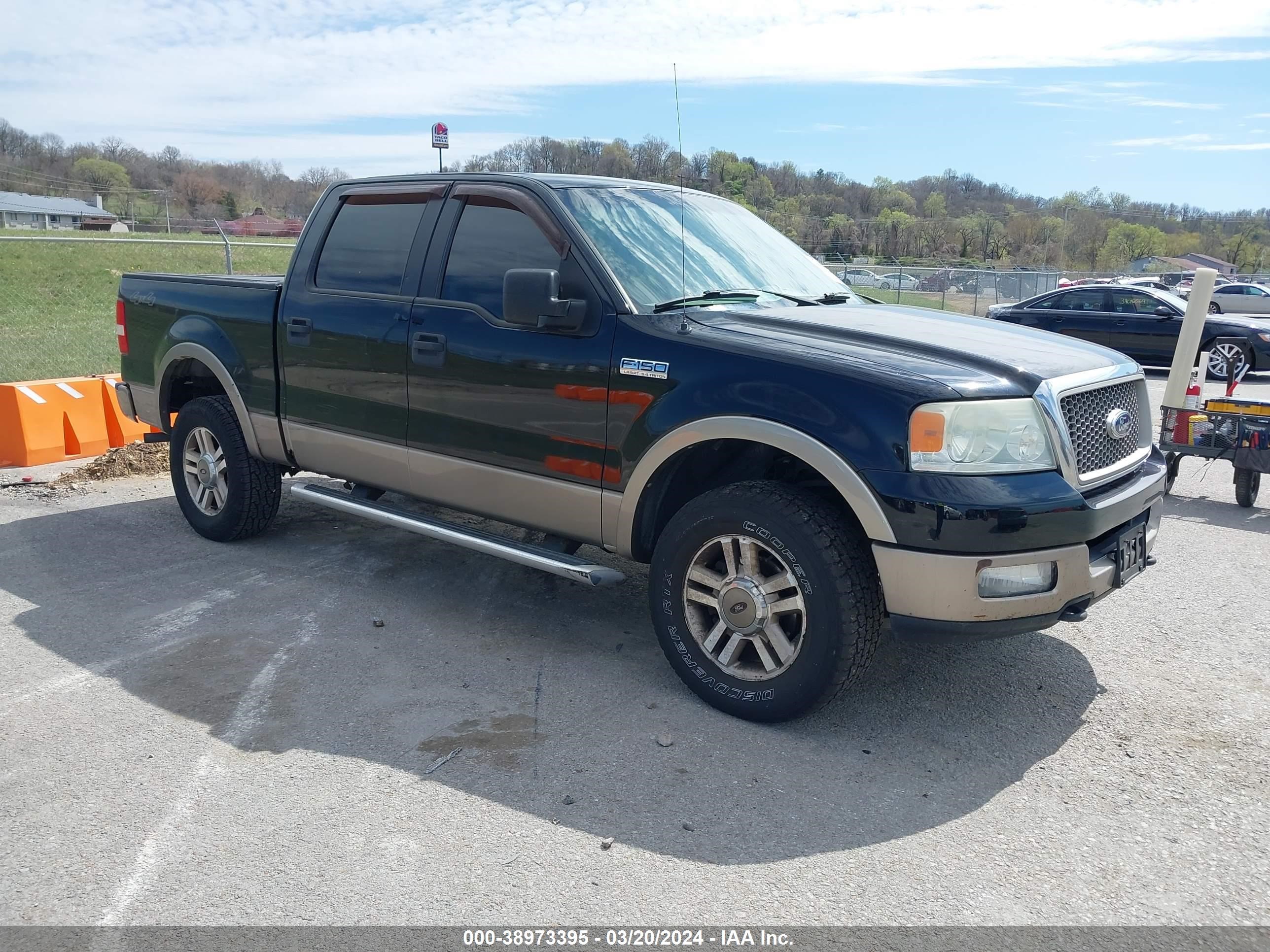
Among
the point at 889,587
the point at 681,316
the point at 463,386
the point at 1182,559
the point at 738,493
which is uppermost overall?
the point at 681,316

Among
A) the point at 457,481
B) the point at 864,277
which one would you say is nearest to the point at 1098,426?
the point at 457,481

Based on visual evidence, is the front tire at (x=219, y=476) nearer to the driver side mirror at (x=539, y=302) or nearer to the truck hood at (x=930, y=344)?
the driver side mirror at (x=539, y=302)

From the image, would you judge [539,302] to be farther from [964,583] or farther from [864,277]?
[864,277]

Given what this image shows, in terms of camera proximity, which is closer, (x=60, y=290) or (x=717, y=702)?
(x=717, y=702)

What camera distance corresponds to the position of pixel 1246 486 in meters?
7.57

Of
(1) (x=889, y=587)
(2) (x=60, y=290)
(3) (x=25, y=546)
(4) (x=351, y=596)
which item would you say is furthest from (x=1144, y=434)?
(2) (x=60, y=290)

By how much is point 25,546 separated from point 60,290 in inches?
948

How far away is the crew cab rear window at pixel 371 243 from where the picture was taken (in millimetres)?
5219

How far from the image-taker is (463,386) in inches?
189

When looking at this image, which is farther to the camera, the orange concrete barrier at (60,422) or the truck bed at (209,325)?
the orange concrete barrier at (60,422)

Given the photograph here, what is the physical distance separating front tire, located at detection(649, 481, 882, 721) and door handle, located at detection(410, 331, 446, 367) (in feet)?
4.85

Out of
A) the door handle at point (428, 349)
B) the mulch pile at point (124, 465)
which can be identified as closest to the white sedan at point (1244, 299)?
the mulch pile at point (124, 465)

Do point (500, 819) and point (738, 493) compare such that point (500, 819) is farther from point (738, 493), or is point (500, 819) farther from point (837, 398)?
point (837, 398)

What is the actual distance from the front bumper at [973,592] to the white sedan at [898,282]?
22.6 metres
